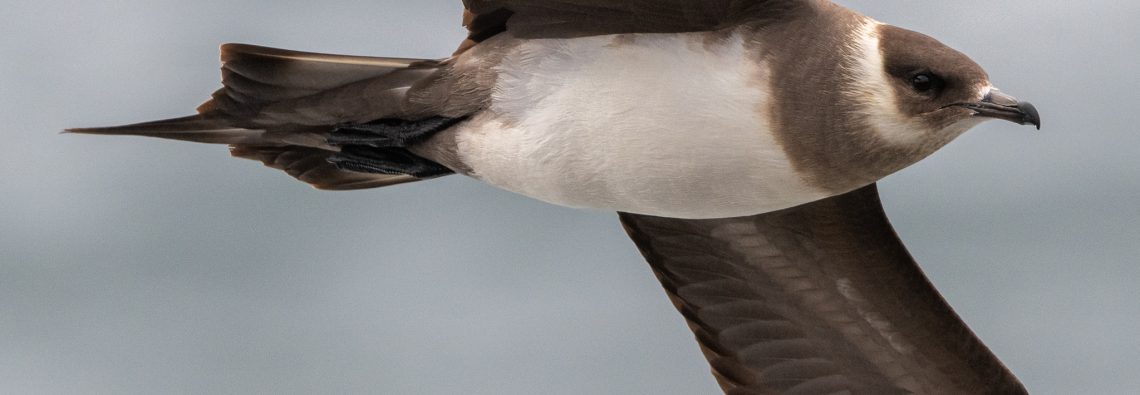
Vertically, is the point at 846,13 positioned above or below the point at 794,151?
above

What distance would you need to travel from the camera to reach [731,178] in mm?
6512

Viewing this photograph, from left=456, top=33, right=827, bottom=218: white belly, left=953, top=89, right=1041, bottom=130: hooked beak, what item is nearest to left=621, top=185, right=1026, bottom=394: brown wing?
left=456, top=33, right=827, bottom=218: white belly

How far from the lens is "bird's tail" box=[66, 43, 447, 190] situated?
6.93 meters

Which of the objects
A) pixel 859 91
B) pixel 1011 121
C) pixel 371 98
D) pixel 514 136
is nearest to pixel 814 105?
pixel 859 91

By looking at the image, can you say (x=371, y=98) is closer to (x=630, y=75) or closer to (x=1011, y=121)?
(x=630, y=75)

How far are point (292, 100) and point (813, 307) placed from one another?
9.31ft

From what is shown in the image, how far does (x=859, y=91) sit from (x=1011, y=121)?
563 mm

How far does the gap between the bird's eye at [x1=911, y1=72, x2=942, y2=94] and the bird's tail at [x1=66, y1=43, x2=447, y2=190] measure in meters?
1.98

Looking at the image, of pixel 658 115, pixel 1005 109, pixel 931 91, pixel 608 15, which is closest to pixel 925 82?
pixel 931 91

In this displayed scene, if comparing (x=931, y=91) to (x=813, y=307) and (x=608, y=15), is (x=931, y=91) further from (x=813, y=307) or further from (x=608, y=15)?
(x=813, y=307)

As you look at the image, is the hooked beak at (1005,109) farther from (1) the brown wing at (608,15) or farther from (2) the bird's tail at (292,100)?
(2) the bird's tail at (292,100)

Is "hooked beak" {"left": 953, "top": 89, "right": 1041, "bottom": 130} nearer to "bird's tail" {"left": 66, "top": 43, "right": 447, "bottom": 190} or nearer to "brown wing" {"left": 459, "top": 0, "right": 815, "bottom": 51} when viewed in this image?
"brown wing" {"left": 459, "top": 0, "right": 815, "bottom": 51}

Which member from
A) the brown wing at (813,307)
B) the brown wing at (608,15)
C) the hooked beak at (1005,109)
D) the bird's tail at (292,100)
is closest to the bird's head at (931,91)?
the hooked beak at (1005,109)

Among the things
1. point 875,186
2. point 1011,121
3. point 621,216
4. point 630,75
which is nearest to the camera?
point 1011,121
